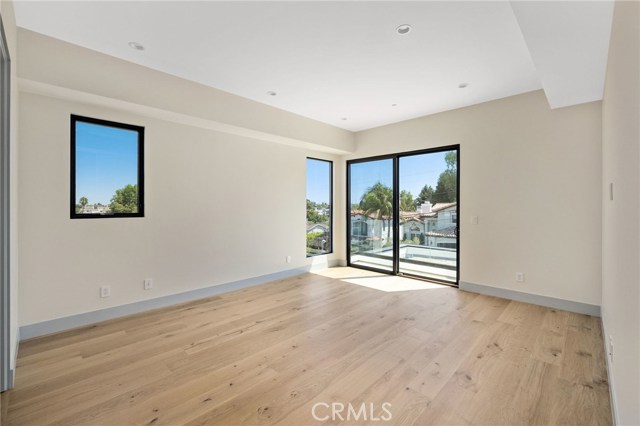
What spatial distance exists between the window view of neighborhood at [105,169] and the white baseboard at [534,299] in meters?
4.87

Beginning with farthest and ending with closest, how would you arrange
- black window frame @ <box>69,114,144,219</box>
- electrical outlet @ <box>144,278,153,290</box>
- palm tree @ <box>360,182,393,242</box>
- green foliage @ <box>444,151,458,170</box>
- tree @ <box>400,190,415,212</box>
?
palm tree @ <box>360,182,393,242</box> → tree @ <box>400,190,415,212</box> → green foliage @ <box>444,151,458,170</box> → electrical outlet @ <box>144,278,153,290</box> → black window frame @ <box>69,114,144,219</box>

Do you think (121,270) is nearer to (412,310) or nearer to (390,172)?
(412,310)

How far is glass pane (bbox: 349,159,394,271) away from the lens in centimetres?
559

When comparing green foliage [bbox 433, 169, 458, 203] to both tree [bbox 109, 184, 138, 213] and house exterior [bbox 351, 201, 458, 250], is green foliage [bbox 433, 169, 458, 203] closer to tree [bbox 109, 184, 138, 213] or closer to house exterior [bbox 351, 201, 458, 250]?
house exterior [bbox 351, 201, 458, 250]

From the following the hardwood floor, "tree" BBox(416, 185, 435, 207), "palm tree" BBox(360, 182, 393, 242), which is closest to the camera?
the hardwood floor

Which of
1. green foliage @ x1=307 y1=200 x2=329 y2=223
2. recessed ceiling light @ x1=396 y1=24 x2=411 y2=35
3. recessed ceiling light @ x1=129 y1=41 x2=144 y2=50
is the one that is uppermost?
recessed ceiling light @ x1=129 y1=41 x2=144 y2=50

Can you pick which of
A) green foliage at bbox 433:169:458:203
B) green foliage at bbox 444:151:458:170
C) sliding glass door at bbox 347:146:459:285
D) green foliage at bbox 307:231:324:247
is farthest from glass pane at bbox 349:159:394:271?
green foliage at bbox 444:151:458:170

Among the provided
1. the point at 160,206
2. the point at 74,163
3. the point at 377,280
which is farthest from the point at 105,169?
the point at 377,280

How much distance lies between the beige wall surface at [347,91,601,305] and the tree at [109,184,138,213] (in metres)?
4.52

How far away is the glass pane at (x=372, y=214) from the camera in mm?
5594

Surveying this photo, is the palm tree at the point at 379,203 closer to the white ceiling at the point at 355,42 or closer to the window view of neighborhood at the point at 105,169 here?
the white ceiling at the point at 355,42

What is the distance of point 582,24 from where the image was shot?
1975 millimetres

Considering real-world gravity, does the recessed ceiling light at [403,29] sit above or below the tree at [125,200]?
above

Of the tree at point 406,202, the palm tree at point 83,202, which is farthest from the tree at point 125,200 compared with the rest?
the tree at point 406,202
